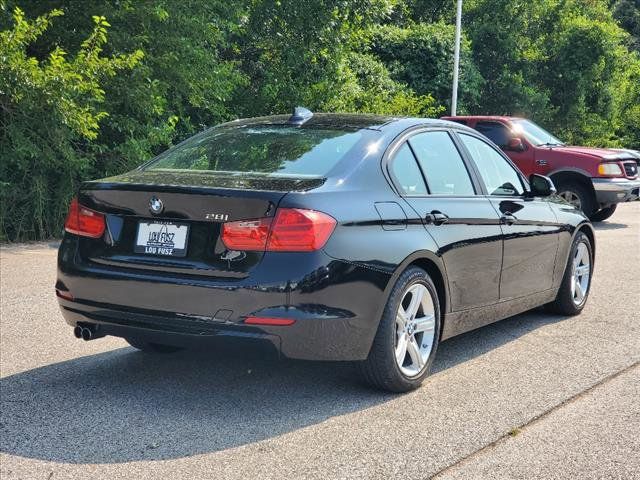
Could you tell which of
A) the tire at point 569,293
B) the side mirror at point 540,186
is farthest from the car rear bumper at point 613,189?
the side mirror at point 540,186

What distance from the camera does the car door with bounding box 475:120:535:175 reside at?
1430 centimetres

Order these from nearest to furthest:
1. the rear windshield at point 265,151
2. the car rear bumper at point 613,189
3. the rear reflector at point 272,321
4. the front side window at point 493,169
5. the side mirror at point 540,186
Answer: the rear reflector at point 272,321, the rear windshield at point 265,151, the front side window at point 493,169, the side mirror at point 540,186, the car rear bumper at point 613,189

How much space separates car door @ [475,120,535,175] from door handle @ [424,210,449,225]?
9720 mm

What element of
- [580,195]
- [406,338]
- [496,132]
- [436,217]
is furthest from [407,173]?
[496,132]

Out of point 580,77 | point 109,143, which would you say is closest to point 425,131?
point 109,143

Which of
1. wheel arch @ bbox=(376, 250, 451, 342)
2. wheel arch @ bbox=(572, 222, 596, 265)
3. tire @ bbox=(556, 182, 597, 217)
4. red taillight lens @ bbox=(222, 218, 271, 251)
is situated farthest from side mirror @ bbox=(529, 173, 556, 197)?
tire @ bbox=(556, 182, 597, 217)

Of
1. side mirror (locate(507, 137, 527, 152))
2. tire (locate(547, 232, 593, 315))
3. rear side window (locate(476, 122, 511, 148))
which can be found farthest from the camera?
rear side window (locate(476, 122, 511, 148))

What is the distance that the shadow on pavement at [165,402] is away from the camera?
149 inches

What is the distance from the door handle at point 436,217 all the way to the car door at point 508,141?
9720mm

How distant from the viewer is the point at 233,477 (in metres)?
3.41

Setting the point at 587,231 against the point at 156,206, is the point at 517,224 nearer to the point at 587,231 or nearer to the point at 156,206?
the point at 587,231

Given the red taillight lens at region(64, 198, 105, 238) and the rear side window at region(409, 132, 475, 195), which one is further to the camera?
the rear side window at region(409, 132, 475, 195)

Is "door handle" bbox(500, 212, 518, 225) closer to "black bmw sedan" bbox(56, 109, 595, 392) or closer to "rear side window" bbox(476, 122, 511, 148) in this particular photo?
"black bmw sedan" bbox(56, 109, 595, 392)

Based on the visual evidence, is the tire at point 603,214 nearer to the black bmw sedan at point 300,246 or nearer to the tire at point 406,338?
the black bmw sedan at point 300,246
